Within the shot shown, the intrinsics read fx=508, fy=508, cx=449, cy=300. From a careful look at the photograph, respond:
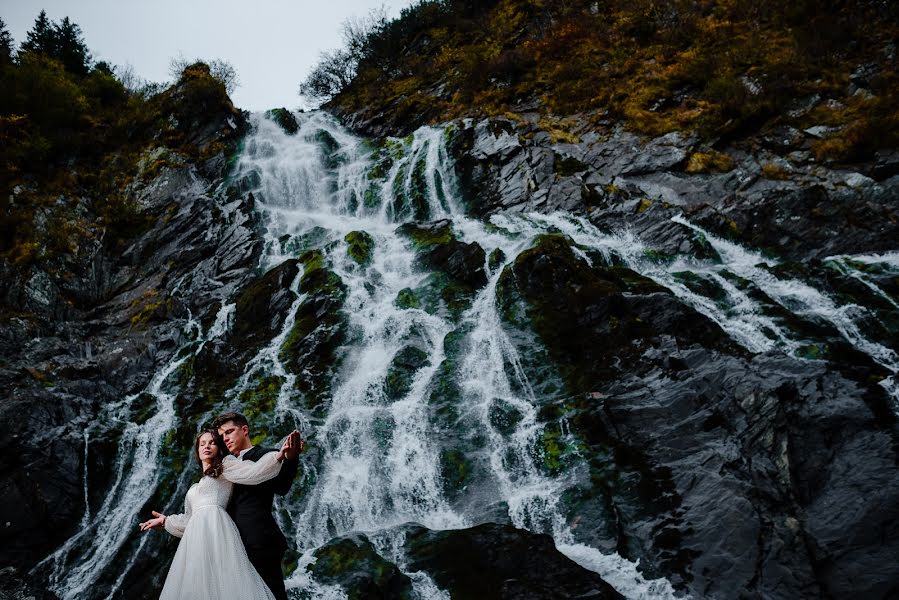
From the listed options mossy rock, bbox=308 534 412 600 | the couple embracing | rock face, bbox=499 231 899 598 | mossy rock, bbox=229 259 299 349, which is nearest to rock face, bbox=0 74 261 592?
mossy rock, bbox=229 259 299 349

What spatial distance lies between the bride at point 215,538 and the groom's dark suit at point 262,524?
6cm

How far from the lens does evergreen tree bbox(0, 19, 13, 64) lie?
23.2 metres

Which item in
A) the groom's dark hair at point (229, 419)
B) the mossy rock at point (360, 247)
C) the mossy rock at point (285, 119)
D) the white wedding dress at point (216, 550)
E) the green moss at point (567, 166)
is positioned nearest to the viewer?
the white wedding dress at point (216, 550)

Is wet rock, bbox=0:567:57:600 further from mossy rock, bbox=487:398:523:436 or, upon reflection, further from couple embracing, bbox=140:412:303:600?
couple embracing, bbox=140:412:303:600

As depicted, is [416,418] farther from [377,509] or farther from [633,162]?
[633,162]

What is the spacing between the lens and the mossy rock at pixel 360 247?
16.2m

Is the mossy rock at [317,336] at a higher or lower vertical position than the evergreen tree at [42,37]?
lower

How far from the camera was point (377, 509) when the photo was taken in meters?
9.13

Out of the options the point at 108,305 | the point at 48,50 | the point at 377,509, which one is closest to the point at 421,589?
the point at 377,509

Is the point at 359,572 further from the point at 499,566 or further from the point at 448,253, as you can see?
the point at 448,253

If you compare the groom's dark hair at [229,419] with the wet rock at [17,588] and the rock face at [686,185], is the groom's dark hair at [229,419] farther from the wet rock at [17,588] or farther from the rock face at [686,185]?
the rock face at [686,185]

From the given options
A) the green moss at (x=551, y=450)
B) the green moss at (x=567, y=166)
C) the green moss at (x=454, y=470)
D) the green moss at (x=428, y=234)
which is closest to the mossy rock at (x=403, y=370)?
the green moss at (x=454, y=470)

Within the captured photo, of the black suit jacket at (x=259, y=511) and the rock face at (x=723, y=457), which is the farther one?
the rock face at (x=723, y=457)

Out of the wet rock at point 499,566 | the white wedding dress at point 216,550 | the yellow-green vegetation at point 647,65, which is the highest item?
the yellow-green vegetation at point 647,65
